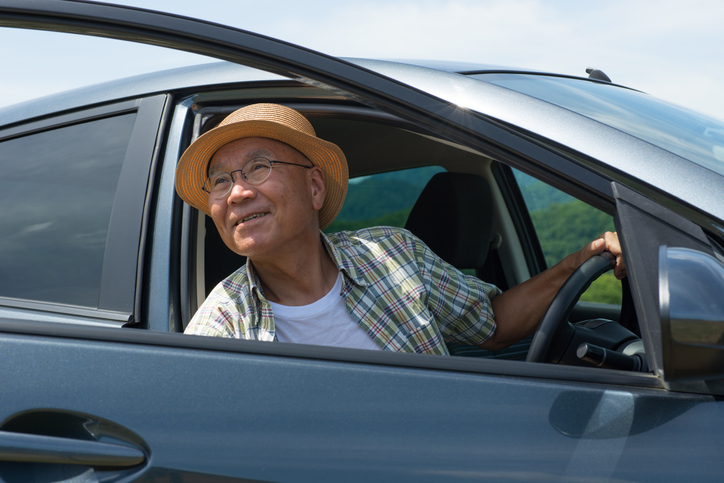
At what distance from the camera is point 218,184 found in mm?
1792

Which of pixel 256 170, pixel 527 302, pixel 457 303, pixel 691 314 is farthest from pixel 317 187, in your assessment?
pixel 691 314

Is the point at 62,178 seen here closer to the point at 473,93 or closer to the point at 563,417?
the point at 473,93

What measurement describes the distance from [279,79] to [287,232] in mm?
405

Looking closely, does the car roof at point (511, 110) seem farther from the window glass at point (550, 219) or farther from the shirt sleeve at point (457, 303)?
the window glass at point (550, 219)

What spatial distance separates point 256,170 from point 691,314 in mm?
1204

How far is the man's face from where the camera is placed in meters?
1.74

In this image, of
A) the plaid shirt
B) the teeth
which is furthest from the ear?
the teeth

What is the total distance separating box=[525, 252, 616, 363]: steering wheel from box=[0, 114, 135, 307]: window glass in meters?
1.02

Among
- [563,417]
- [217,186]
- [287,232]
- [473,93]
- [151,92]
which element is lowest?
[563,417]

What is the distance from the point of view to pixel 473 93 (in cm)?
134

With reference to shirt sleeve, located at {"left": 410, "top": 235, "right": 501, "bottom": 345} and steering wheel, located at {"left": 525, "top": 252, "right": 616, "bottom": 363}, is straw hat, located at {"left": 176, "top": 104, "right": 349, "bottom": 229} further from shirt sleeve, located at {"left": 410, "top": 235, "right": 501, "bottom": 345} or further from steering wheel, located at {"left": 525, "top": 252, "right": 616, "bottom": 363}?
steering wheel, located at {"left": 525, "top": 252, "right": 616, "bottom": 363}

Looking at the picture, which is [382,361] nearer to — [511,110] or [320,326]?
[511,110]

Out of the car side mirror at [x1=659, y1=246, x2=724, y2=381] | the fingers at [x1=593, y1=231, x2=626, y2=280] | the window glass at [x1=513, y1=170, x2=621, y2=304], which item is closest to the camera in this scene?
the car side mirror at [x1=659, y1=246, x2=724, y2=381]

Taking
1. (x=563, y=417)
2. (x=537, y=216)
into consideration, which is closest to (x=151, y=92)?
(x=563, y=417)
